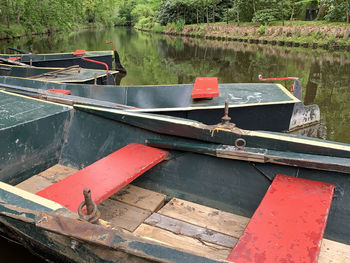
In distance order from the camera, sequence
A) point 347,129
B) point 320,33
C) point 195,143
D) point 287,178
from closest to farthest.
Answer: point 287,178
point 195,143
point 347,129
point 320,33

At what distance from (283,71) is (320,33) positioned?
1218 cm

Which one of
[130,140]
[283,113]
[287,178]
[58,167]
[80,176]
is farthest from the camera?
[283,113]

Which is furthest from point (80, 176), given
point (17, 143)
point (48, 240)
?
point (17, 143)

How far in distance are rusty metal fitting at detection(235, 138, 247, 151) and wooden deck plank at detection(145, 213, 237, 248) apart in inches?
31.4

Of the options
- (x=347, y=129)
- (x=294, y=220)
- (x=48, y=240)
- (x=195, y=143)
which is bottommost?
(x=347, y=129)

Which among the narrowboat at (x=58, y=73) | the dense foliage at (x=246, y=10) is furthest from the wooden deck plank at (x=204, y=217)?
the dense foliage at (x=246, y=10)

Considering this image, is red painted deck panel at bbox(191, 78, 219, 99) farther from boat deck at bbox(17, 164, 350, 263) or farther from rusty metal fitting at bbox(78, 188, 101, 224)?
rusty metal fitting at bbox(78, 188, 101, 224)

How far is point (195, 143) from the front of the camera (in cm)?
303

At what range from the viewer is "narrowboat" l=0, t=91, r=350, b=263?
1914mm

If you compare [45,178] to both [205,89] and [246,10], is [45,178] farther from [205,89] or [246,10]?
[246,10]

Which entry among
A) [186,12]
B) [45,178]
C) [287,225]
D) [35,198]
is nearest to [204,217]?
[287,225]

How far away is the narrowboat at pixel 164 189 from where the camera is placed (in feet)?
6.28

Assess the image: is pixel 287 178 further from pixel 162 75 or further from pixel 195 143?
pixel 162 75

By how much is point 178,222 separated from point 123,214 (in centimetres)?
56
